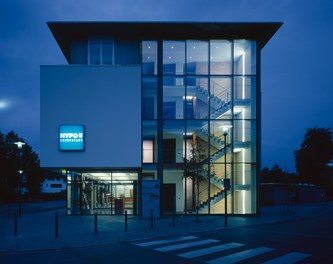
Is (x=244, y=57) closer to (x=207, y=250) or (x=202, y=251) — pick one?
(x=207, y=250)

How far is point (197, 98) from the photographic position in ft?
78.6

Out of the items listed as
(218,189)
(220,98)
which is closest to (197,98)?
(220,98)

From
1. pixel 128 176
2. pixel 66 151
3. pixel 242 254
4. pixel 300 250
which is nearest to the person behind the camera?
pixel 242 254

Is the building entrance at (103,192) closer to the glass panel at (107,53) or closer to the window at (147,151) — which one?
the window at (147,151)

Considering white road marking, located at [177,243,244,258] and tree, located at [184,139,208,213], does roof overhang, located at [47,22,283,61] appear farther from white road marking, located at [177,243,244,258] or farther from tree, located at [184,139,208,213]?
white road marking, located at [177,243,244,258]

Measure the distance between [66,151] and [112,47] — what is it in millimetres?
8620

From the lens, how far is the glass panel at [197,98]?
2377 centimetres

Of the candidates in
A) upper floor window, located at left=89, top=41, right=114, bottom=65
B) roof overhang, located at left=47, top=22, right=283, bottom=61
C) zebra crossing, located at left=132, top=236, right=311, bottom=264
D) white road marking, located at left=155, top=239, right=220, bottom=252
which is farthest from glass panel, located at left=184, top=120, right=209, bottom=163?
white road marking, located at left=155, top=239, right=220, bottom=252

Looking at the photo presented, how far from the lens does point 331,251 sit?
1098 cm

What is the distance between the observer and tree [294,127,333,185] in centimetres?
5991

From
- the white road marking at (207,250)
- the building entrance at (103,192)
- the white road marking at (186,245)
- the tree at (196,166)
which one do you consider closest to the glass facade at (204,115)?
the tree at (196,166)

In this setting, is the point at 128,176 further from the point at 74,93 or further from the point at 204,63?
the point at 204,63

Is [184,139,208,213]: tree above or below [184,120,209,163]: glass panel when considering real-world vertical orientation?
below

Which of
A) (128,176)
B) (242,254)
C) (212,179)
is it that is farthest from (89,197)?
(242,254)
